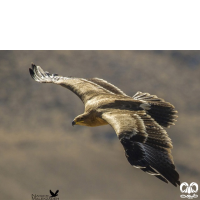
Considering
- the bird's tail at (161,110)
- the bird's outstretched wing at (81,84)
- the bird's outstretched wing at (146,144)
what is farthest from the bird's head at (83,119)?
the bird's tail at (161,110)

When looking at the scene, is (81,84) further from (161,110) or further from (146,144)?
(146,144)

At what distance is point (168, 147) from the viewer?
9891mm

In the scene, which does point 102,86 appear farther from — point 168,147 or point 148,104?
point 168,147

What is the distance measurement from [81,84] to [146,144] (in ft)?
16.3

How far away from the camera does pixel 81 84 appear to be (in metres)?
14.5

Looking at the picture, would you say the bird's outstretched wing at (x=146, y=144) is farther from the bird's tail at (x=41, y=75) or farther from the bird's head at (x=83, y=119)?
the bird's tail at (x=41, y=75)

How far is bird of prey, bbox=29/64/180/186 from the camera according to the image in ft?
31.8

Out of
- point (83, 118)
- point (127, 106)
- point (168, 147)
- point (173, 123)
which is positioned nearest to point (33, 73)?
point (83, 118)

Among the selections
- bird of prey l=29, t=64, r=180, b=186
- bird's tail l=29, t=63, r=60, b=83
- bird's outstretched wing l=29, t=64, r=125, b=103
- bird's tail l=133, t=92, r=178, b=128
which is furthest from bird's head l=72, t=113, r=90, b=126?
bird's tail l=29, t=63, r=60, b=83

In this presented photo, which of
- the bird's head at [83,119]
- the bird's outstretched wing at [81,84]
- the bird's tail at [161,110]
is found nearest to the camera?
the bird's tail at [161,110]

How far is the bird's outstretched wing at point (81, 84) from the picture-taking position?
13.7 m

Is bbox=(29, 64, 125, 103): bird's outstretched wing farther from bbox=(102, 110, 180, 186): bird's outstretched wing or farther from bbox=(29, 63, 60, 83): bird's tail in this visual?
bbox=(102, 110, 180, 186): bird's outstretched wing

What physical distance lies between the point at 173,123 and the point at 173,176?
2639mm

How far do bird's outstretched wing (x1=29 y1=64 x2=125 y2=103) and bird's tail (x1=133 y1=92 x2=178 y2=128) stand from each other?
1.50 meters
